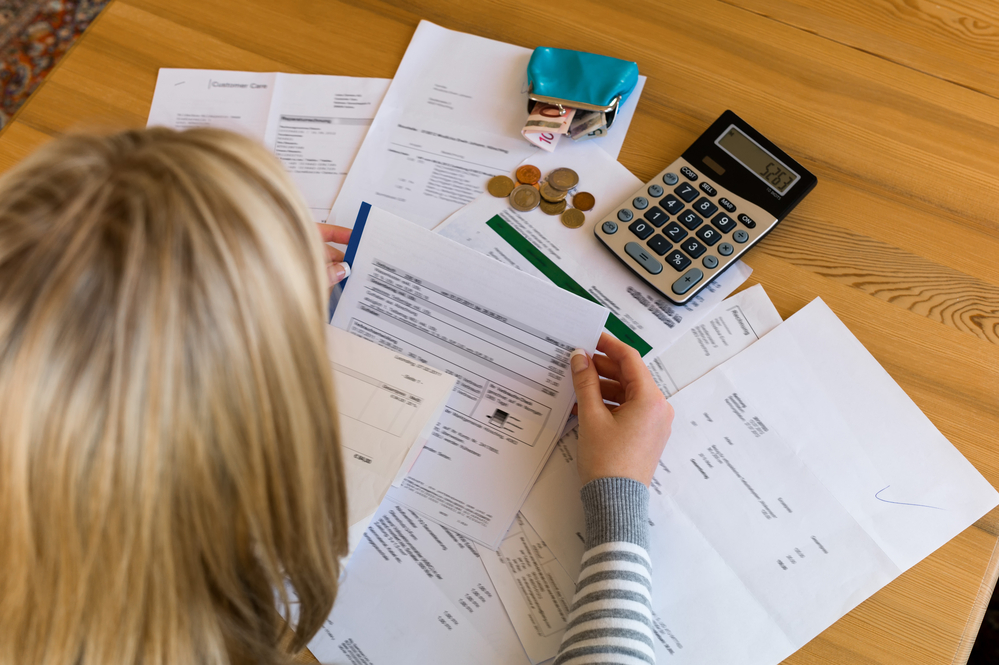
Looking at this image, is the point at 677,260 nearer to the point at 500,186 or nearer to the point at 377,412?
the point at 500,186

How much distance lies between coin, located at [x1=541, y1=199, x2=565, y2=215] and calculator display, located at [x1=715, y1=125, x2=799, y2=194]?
0.18 m

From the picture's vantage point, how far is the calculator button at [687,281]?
0.60 metres

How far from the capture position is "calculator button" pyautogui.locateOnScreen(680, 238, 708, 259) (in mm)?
616

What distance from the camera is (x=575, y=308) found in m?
0.56

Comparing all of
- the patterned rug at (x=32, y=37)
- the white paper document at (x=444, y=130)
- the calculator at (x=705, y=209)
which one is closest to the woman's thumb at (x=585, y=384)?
the calculator at (x=705, y=209)

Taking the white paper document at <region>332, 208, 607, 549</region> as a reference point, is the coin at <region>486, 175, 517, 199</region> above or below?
above

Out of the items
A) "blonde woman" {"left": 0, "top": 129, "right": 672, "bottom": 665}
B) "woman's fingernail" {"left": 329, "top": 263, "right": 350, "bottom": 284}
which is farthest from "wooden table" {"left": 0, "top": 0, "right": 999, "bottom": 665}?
"blonde woman" {"left": 0, "top": 129, "right": 672, "bottom": 665}

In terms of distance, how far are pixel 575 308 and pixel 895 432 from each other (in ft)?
1.02

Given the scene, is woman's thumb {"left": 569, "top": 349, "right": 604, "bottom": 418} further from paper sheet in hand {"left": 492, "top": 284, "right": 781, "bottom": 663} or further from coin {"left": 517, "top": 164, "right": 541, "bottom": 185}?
coin {"left": 517, "top": 164, "right": 541, "bottom": 185}

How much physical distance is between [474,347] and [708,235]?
259mm

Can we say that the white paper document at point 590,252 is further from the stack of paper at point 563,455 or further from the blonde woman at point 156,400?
the blonde woman at point 156,400

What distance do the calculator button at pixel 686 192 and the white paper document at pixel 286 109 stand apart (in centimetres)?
35

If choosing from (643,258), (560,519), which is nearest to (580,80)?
(643,258)

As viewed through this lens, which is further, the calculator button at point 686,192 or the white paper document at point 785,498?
the calculator button at point 686,192
